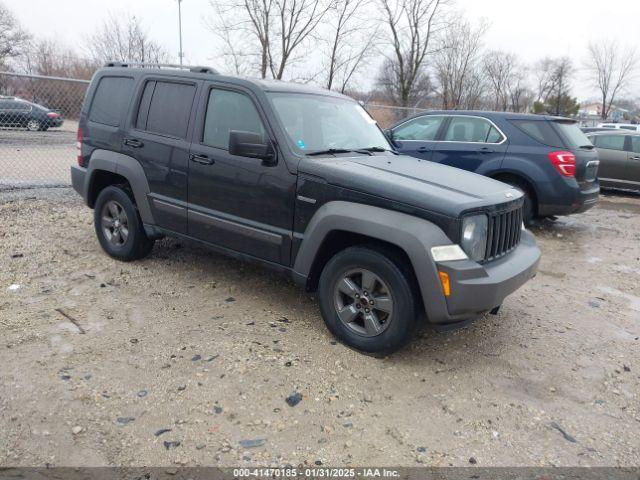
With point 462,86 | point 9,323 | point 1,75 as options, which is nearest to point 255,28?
point 1,75

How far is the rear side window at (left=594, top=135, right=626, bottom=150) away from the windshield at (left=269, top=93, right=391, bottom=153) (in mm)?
9118

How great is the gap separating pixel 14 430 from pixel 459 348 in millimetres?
2957

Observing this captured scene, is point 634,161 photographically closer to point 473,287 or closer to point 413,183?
point 413,183

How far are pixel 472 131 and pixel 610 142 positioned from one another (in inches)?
228

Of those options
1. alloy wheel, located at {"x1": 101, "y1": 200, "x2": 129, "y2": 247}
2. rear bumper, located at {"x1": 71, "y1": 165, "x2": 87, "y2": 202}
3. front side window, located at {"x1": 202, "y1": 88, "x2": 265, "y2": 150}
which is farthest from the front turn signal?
rear bumper, located at {"x1": 71, "y1": 165, "x2": 87, "y2": 202}

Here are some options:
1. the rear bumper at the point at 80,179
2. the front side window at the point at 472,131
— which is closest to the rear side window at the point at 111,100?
the rear bumper at the point at 80,179

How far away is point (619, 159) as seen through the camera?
1156 cm

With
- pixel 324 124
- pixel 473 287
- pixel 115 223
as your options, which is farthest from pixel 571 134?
pixel 115 223

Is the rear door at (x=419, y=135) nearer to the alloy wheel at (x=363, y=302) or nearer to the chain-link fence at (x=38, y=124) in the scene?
the alloy wheel at (x=363, y=302)

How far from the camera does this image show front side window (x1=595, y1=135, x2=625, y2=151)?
11.5 m

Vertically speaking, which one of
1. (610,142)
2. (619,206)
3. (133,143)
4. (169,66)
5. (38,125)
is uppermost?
(169,66)

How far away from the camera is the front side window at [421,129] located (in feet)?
27.0

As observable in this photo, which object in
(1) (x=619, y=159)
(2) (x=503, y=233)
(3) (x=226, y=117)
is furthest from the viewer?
(1) (x=619, y=159)

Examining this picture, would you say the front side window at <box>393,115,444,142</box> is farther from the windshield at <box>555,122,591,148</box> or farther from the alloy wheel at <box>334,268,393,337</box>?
the alloy wheel at <box>334,268,393,337</box>
